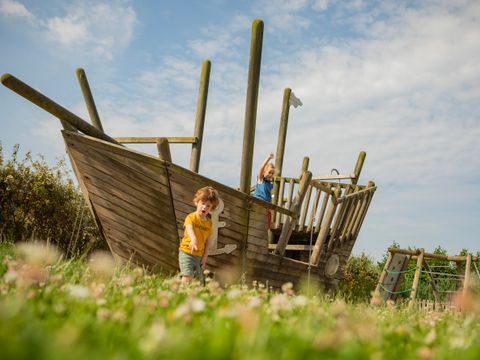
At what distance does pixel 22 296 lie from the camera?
2006 millimetres

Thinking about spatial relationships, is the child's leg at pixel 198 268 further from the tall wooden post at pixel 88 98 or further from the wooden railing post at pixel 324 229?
the tall wooden post at pixel 88 98

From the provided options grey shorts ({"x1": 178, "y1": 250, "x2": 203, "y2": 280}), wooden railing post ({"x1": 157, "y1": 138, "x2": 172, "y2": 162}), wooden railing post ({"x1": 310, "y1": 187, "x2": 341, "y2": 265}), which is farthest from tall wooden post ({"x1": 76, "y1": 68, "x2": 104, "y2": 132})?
wooden railing post ({"x1": 310, "y1": 187, "x2": 341, "y2": 265})

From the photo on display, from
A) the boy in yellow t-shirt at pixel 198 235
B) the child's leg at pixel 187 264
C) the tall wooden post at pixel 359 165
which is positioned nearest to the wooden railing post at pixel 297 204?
the boy in yellow t-shirt at pixel 198 235

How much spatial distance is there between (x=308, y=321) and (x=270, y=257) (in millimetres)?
4665

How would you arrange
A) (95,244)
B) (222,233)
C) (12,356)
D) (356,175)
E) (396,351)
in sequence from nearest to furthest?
1. (12,356)
2. (396,351)
3. (222,233)
4. (356,175)
5. (95,244)

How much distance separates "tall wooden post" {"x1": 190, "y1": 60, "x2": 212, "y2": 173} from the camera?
7.67m

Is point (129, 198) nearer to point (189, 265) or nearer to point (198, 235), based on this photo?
point (198, 235)

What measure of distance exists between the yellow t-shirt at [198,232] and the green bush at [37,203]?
498 centimetres

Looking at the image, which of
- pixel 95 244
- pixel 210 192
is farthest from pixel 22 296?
pixel 95 244

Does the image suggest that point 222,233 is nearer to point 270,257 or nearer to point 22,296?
point 270,257

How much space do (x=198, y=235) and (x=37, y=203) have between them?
626 cm

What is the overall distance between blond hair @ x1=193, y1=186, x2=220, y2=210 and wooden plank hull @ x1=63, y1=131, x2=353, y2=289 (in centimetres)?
17

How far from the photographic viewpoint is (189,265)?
534 centimetres

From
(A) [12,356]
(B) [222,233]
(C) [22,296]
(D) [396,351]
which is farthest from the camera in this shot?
(B) [222,233]
